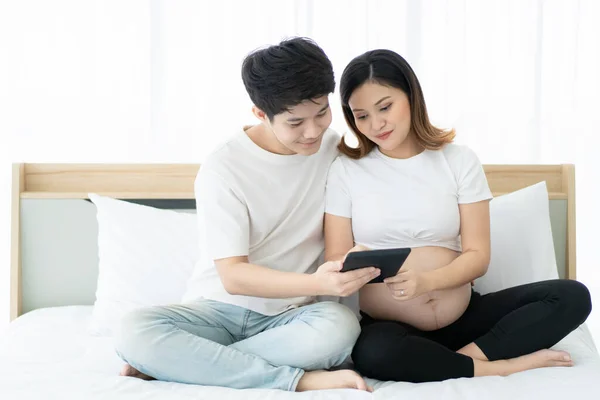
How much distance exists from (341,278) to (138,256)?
36.0 inches

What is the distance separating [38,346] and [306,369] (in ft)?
2.49

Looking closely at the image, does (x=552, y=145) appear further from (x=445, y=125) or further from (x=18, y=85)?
(x=18, y=85)

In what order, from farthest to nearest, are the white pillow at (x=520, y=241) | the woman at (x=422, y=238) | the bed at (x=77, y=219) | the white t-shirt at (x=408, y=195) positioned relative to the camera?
the bed at (x=77, y=219)
the white pillow at (x=520, y=241)
the white t-shirt at (x=408, y=195)
the woman at (x=422, y=238)

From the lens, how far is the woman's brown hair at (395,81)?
1.77 m

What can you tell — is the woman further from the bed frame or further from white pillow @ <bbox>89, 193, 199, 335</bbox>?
the bed frame

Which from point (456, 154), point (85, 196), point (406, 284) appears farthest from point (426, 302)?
point (85, 196)

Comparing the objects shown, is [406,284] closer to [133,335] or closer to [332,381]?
[332,381]

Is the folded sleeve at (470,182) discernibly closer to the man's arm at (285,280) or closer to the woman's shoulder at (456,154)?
the woman's shoulder at (456,154)

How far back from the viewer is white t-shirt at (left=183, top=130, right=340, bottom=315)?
1736 millimetres

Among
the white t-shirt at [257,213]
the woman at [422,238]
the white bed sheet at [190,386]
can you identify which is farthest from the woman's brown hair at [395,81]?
the white bed sheet at [190,386]

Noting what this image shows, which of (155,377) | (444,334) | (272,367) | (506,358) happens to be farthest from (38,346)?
(506,358)

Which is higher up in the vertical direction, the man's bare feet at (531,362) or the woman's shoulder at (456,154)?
the woman's shoulder at (456,154)

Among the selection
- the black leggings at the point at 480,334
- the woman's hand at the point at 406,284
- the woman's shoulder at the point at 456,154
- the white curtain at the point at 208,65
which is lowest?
the black leggings at the point at 480,334

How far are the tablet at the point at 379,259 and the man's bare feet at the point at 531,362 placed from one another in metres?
0.31
